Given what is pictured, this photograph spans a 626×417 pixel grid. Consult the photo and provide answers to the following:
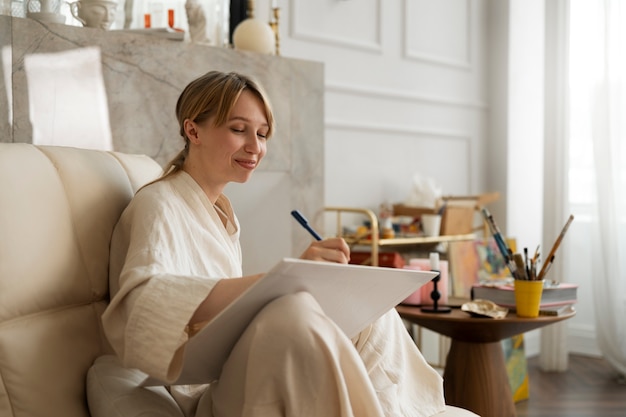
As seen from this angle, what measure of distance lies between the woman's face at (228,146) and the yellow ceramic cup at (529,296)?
97cm

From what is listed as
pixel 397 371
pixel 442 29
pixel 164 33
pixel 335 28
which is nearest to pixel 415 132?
pixel 442 29

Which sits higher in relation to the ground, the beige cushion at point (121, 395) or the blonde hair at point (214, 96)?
the blonde hair at point (214, 96)

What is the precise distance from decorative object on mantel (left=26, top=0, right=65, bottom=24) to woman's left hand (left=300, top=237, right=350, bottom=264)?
1170 mm

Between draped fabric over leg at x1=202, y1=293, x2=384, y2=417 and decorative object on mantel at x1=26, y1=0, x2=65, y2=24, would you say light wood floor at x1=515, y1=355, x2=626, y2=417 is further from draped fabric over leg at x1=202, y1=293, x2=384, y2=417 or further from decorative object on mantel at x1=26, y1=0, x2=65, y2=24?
decorative object on mantel at x1=26, y1=0, x2=65, y2=24

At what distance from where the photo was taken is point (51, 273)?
1.43 metres

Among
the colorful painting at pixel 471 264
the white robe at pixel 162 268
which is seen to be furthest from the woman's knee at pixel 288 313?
the colorful painting at pixel 471 264

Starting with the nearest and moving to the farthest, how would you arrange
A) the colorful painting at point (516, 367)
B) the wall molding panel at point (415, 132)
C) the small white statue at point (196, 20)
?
the small white statue at point (196, 20), the colorful painting at point (516, 367), the wall molding panel at point (415, 132)

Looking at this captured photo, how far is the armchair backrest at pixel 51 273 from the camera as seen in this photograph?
136cm

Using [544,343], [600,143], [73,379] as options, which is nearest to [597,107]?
[600,143]

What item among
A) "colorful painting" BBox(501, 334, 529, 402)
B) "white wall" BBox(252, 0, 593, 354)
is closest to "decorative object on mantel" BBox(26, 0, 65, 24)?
"white wall" BBox(252, 0, 593, 354)

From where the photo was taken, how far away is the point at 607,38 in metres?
3.60

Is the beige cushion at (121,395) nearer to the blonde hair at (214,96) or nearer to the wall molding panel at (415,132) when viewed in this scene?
the blonde hair at (214,96)

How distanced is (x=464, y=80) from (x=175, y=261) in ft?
9.40

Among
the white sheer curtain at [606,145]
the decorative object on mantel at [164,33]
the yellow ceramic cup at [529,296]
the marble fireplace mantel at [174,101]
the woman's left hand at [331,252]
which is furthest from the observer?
the white sheer curtain at [606,145]
